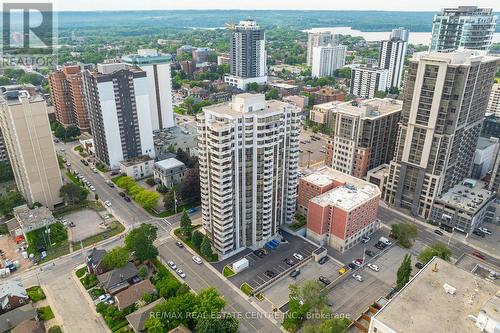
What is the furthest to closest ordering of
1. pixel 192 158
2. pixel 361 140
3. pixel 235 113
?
pixel 192 158 < pixel 361 140 < pixel 235 113

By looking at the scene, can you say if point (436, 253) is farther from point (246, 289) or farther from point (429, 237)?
point (246, 289)

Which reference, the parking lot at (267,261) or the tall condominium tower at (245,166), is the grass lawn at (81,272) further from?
the parking lot at (267,261)

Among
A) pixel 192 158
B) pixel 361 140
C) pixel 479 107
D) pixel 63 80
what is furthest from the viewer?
pixel 63 80

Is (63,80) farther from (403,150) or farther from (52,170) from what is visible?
(403,150)

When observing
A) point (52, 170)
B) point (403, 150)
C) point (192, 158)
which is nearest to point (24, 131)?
point (52, 170)

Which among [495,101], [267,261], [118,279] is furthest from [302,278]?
[495,101]

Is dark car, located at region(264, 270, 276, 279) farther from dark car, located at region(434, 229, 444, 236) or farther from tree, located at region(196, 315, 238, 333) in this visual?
dark car, located at region(434, 229, 444, 236)

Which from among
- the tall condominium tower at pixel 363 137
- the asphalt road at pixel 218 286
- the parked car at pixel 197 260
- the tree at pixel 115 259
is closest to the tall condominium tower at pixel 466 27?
the tall condominium tower at pixel 363 137
